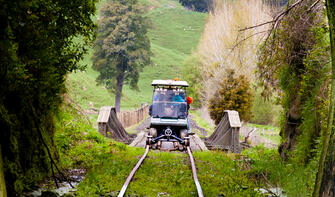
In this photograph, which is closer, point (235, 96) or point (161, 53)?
point (235, 96)

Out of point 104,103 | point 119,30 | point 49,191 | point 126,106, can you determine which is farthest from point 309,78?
point 126,106

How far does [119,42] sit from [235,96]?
17.5 m

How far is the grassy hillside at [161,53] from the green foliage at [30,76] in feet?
109

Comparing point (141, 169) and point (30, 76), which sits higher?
point (30, 76)

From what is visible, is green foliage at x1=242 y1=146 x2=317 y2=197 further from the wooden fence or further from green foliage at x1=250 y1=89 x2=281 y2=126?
green foliage at x1=250 y1=89 x2=281 y2=126

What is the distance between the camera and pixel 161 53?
275ft

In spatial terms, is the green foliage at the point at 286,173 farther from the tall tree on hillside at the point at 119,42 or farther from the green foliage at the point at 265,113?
the tall tree on hillside at the point at 119,42

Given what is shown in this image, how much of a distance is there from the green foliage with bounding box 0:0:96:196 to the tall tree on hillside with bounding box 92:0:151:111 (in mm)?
28876

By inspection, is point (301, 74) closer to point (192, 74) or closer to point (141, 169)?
point (141, 169)

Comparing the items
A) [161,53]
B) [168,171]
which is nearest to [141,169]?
[168,171]

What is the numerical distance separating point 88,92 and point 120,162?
42.1m

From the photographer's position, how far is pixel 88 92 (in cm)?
5003

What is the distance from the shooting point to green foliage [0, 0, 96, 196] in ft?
15.7

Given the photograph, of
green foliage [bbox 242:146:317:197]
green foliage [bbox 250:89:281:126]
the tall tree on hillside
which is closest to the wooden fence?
the tall tree on hillside
